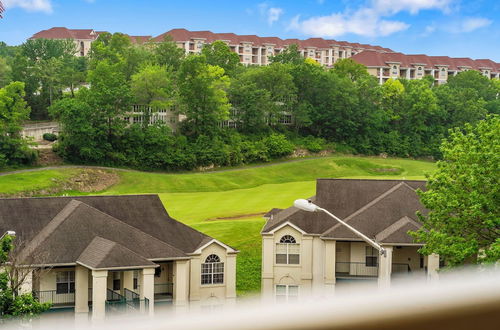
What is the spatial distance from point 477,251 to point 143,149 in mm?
60648

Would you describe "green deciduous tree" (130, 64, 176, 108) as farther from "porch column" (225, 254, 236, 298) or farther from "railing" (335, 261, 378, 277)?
"porch column" (225, 254, 236, 298)

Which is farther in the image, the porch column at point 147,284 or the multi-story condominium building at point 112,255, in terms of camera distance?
the porch column at point 147,284

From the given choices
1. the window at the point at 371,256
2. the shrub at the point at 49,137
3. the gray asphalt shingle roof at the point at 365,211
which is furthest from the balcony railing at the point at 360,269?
the shrub at the point at 49,137

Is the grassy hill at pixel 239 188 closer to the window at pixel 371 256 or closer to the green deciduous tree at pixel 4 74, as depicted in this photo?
the window at pixel 371 256

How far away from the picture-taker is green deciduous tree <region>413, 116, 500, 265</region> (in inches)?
981

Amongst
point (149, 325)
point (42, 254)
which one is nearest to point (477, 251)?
point (42, 254)

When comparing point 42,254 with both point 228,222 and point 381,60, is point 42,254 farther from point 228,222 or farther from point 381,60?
point 381,60

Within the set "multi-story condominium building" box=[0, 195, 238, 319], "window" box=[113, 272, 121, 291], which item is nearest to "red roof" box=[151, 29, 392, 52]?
"multi-story condominium building" box=[0, 195, 238, 319]

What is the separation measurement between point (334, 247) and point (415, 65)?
137 m

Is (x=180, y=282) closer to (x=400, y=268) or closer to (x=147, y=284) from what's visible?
(x=147, y=284)

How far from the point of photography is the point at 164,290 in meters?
31.2

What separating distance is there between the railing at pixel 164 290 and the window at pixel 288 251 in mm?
6343

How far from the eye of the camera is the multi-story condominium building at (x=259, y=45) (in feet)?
525

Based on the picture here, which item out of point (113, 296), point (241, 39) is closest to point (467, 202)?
point (113, 296)
